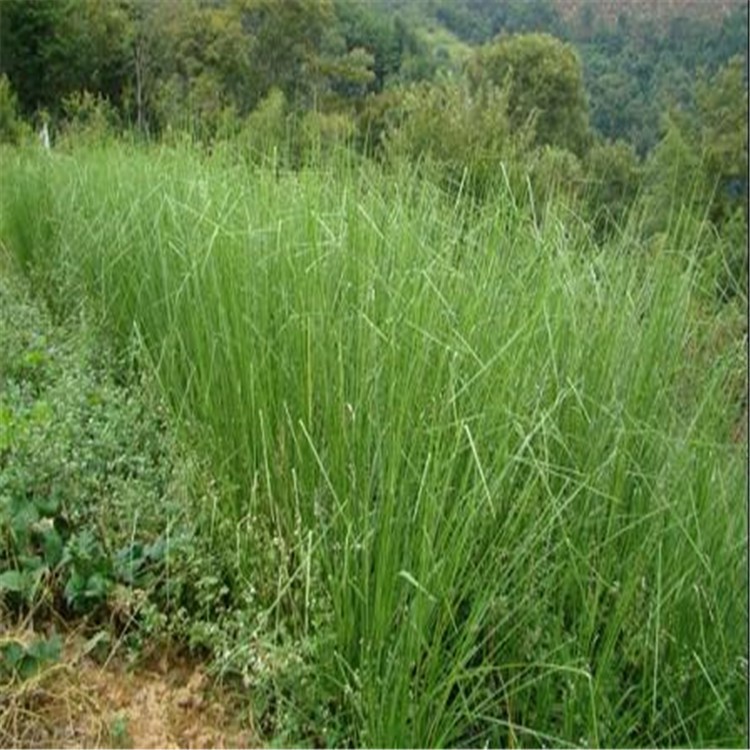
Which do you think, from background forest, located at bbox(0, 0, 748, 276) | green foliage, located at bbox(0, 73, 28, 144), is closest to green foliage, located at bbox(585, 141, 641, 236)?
background forest, located at bbox(0, 0, 748, 276)

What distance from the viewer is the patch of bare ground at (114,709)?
1.29 meters

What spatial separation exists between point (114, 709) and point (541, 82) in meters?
2.18

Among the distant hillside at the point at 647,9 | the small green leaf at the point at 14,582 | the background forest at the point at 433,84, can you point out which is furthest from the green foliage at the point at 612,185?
the small green leaf at the point at 14,582

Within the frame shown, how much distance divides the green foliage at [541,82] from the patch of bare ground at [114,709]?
1.61 meters

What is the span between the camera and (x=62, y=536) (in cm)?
164

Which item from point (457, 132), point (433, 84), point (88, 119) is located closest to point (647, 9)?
point (457, 132)

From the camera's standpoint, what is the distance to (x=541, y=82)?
2.78m

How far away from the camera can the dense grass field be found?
48.1 inches

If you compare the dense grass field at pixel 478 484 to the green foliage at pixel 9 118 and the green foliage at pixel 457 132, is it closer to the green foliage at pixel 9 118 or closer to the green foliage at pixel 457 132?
the green foliage at pixel 457 132

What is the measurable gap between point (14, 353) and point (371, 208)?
3.77ft

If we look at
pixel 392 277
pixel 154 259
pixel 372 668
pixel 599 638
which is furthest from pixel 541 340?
pixel 154 259

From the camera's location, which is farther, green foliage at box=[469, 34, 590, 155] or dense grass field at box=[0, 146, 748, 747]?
green foliage at box=[469, 34, 590, 155]

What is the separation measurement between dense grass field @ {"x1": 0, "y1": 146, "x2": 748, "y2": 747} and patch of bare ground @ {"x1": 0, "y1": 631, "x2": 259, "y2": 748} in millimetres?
70

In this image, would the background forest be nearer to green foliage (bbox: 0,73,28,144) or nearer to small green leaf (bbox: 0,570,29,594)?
green foliage (bbox: 0,73,28,144)
